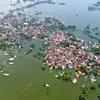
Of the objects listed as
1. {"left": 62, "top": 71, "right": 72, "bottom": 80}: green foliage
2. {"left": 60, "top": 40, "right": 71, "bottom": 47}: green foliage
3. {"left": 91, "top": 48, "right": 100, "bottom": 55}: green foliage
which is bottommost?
{"left": 62, "top": 71, "right": 72, "bottom": 80}: green foliage

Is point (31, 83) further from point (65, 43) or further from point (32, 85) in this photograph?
point (65, 43)

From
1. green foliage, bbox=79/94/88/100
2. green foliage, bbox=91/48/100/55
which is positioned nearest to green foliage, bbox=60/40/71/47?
green foliage, bbox=91/48/100/55

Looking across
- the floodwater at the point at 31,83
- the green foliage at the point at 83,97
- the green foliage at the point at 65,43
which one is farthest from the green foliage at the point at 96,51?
the green foliage at the point at 83,97

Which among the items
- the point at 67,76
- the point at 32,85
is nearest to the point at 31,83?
the point at 32,85

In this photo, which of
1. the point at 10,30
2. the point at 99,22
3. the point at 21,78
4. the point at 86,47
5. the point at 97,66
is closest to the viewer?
the point at 21,78

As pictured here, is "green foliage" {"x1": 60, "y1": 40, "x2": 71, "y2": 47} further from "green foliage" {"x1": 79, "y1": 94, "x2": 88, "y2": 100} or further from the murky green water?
"green foliage" {"x1": 79, "y1": 94, "x2": 88, "y2": 100}

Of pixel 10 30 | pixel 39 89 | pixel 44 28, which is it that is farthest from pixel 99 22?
pixel 39 89

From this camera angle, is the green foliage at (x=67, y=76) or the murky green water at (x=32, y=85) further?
the green foliage at (x=67, y=76)

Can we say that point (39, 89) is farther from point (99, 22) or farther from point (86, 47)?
point (99, 22)

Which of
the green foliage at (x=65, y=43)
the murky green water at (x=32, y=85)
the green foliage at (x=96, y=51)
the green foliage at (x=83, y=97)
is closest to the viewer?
the green foliage at (x=83, y=97)

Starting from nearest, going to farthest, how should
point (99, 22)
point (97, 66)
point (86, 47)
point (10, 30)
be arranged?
point (97, 66), point (86, 47), point (10, 30), point (99, 22)

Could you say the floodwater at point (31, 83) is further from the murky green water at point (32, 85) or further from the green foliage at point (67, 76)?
the green foliage at point (67, 76)
